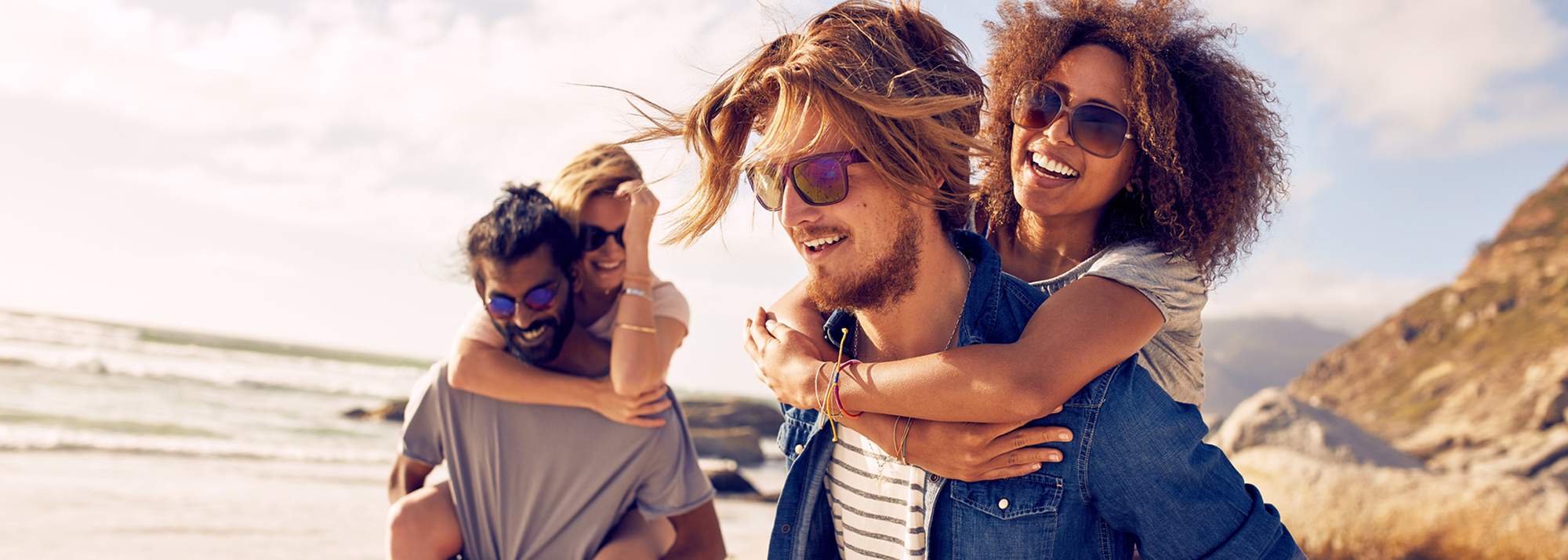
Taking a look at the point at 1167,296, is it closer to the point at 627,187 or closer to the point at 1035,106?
the point at 1035,106

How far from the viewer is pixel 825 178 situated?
2.52m

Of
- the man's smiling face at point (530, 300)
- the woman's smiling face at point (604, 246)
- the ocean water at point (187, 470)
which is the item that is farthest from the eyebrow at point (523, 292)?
the ocean water at point (187, 470)

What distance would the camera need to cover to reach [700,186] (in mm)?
2941

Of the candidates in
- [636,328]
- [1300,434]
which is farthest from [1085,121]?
[1300,434]

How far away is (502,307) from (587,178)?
698 mm

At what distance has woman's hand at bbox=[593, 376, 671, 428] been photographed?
14.7ft

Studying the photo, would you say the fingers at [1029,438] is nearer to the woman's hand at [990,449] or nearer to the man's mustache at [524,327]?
the woman's hand at [990,449]

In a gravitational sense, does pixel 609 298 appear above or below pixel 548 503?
above

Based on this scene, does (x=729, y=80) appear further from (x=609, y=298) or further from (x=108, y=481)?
(x=108, y=481)

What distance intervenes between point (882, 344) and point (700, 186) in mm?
676

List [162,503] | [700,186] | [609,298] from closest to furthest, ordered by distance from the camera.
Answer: [700,186], [609,298], [162,503]

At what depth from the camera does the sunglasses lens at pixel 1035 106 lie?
294 centimetres

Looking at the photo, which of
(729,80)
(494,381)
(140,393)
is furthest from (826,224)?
(140,393)

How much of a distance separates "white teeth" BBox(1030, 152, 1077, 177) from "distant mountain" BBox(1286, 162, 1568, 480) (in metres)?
16.6
